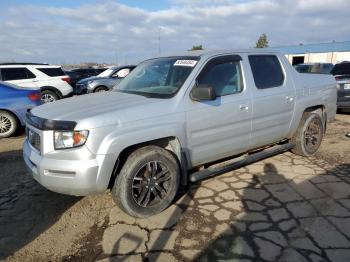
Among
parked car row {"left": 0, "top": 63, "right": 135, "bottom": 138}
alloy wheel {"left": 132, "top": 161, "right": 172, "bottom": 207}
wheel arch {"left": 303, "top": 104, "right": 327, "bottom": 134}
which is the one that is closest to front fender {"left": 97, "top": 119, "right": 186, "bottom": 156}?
alloy wheel {"left": 132, "top": 161, "right": 172, "bottom": 207}

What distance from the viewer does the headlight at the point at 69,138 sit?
340 cm

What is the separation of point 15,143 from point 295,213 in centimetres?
624

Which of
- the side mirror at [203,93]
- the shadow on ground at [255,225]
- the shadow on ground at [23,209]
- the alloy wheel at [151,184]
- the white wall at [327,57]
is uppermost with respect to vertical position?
the white wall at [327,57]

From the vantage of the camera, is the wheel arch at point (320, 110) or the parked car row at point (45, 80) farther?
the parked car row at point (45, 80)

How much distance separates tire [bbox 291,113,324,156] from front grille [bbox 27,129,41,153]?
4.13 metres

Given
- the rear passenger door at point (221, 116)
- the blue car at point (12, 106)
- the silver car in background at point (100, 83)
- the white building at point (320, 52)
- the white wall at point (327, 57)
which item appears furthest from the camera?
the white building at point (320, 52)

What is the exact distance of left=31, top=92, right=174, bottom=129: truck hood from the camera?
3.46m

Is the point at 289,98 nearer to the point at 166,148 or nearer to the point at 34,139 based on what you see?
the point at 166,148

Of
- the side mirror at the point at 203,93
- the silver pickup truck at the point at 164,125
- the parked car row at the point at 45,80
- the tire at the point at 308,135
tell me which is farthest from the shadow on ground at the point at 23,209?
the parked car row at the point at 45,80

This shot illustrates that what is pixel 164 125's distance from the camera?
382cm

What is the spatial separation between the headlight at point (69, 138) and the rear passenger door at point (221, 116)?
4.10 feet

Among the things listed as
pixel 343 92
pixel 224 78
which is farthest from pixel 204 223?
pixel 343 92

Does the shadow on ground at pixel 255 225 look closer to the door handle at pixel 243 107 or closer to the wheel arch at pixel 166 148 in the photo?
the wheel arch at pixel 166 148

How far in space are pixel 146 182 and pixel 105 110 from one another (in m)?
0.94
